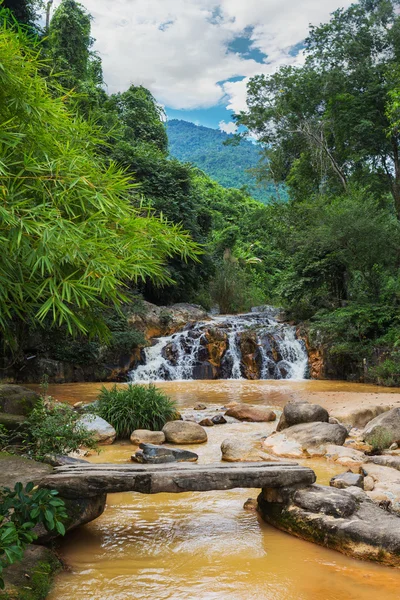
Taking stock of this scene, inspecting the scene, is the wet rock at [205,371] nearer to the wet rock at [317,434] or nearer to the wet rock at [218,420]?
the wet rock at [218,420]

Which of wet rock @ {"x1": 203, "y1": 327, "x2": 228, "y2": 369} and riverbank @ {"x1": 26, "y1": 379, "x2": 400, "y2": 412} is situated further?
wet rock @ {"x1": 203, "y1": 327, "x2": 228, "y2": 369}

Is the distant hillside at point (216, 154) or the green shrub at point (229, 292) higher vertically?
the distant hillside at point (216, 154)

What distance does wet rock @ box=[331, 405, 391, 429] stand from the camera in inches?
329

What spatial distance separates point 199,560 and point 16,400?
3.63 metres

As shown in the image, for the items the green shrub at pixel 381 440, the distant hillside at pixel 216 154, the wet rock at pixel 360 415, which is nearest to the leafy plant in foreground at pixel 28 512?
the green shrub at pixel 381 440

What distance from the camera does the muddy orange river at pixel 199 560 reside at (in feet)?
9.67

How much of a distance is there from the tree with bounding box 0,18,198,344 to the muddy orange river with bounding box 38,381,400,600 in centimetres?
167

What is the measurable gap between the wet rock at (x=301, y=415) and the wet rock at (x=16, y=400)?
12.4ft

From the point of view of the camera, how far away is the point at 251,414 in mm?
8977

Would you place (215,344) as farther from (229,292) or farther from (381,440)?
(381,440)

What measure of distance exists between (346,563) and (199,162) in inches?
2191

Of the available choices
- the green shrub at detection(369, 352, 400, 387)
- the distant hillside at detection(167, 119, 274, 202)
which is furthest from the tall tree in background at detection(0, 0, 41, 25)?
the distant hillside at detection(167, 119, 274, 202)

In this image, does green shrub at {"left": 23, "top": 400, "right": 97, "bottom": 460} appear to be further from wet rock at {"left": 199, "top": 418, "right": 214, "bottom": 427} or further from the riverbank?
the riverbank

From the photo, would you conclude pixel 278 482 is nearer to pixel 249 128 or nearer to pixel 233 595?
pixel 233 595
